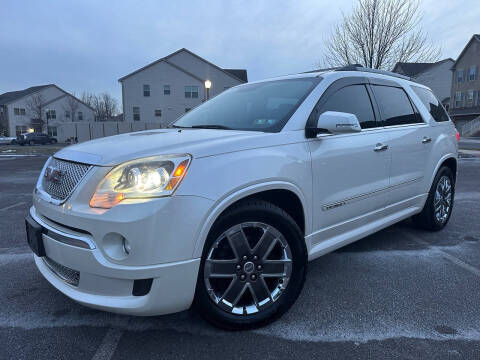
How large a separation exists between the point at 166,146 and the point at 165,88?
37.8 meters

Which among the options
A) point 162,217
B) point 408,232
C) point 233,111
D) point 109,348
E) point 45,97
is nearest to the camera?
point 162,217

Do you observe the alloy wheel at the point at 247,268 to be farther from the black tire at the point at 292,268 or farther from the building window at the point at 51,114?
the building window at the point at 51,114

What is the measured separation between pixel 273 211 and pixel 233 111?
124 cm

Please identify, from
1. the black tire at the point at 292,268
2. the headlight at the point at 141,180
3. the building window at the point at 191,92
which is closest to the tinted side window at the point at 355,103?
the black tire at the point at 292,268

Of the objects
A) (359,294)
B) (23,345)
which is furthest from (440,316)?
(23,345)

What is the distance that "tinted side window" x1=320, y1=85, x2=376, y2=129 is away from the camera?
2.93m

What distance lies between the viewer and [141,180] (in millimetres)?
1914

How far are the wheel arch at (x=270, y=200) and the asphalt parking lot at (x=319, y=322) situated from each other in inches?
26.2

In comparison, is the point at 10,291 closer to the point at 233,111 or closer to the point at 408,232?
the point at 233,111

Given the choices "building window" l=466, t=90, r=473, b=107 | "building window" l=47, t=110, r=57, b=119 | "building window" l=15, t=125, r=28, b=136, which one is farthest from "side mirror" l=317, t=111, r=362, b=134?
"building window" l=15, t=125, r=28, b=136

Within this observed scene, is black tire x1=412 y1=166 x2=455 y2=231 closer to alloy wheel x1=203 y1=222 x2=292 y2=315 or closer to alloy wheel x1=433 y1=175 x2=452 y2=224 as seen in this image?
alloy wheel x1=433 y1=175 x2=452 y2=224

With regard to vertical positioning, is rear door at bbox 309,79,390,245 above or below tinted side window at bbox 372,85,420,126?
below

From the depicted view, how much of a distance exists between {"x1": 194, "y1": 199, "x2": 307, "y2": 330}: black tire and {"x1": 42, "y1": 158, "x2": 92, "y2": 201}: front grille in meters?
0.88

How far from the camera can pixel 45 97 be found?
52719 millimetres
